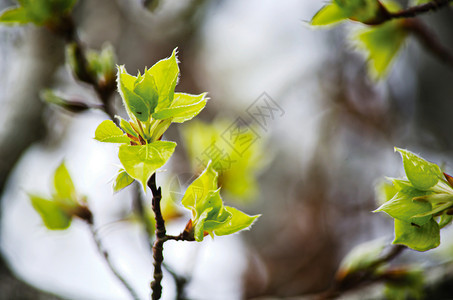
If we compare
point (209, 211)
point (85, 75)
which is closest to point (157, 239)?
point (209, 211)

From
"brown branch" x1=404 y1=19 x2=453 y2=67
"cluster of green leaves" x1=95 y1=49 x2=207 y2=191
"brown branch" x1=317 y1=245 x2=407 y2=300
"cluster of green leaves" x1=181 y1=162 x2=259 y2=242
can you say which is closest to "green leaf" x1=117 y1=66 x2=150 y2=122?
"cluster of green leaves" x1=95 y1=49 x2=207 y2=191

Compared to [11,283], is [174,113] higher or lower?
Result: higher

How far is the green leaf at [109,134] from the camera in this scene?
0.47 meters

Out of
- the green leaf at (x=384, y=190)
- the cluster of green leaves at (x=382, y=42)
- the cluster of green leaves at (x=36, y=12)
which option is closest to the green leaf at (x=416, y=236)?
the green leaf at (x=384, y=190)

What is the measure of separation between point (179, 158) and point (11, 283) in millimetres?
1497

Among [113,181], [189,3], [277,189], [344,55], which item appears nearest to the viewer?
[113,181]

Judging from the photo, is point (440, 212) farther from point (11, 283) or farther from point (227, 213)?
point (11, 283)

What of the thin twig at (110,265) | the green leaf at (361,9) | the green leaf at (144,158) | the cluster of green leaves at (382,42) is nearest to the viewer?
the green leaf at (144,158)

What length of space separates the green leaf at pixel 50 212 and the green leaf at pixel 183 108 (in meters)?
0.42

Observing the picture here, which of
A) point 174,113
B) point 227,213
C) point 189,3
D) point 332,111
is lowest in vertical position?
point 332,111

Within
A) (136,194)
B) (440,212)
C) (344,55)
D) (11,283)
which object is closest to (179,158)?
(344,55)

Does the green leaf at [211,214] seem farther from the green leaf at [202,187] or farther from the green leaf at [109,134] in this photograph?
the green leaf at [109,134]

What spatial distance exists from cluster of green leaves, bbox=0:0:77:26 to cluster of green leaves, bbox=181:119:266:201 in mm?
428

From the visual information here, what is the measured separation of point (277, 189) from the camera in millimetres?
3146
